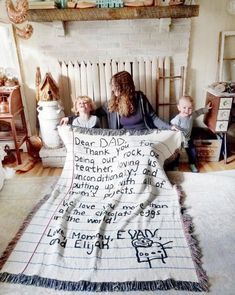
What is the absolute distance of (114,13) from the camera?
2281mm

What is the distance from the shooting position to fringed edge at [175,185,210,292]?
119cm

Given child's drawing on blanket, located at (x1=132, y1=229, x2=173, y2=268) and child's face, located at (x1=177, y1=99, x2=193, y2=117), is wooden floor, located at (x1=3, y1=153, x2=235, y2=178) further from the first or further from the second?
child's drawing on blanket, located at (x1=132, y1=229, x2=173, y2=268)


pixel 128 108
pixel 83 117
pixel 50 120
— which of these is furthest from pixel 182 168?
pixel 50 120

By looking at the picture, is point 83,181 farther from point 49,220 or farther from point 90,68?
point 90,68

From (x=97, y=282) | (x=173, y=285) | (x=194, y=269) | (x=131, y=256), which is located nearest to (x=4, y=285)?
(x=97, y=282)

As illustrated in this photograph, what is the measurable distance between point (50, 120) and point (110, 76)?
28.9 inches

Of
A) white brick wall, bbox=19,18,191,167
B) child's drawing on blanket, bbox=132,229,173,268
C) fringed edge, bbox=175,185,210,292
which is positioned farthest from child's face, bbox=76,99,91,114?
child's drawing on blanket, bbox=132,229,173,268

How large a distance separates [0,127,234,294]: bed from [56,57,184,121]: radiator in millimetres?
698

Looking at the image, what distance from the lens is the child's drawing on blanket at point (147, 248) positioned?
1317 mm

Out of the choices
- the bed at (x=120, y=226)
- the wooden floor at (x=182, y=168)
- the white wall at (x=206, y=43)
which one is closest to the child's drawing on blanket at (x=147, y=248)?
the bed at (x=120, y=226)

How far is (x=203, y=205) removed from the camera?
173cm

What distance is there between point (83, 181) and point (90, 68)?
3.95 ft

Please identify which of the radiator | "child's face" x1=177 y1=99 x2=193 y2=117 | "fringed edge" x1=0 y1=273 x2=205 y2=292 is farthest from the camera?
the radiator

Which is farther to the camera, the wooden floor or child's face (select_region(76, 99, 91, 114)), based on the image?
the wooden floor
